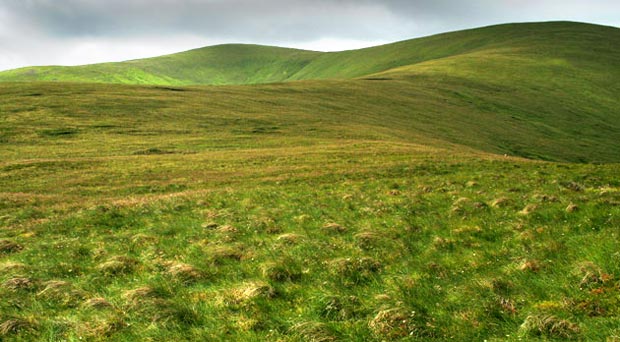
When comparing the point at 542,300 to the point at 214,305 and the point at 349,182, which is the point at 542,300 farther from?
the point at 349,182

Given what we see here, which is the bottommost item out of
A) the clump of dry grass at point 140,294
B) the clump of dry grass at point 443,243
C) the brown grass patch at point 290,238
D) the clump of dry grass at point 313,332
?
the brown grass patch at point 290,238

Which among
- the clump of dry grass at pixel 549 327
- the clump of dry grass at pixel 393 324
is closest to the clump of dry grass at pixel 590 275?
the clump of dry grass at pixel 549 327

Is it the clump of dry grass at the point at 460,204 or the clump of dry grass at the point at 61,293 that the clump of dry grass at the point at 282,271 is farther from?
the clump of dry grass at the point at 460,204

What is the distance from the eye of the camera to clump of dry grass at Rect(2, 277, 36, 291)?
1188 cm

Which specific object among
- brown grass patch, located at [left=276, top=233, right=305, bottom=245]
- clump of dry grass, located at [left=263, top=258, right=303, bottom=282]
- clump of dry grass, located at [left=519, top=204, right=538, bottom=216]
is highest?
clump of dry grass, located at [left=263, top=258, right=303, bottom=282]

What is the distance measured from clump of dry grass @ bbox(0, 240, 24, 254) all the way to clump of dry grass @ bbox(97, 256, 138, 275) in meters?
5.41

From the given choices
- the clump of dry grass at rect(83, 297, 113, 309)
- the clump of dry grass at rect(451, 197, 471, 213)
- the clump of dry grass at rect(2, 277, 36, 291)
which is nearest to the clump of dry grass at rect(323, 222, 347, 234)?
the clump of dry grass at rect(451, 197, 471, 213)

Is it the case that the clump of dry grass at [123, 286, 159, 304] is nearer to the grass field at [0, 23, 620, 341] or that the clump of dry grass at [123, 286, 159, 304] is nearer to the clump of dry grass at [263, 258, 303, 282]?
the grass field at [0, 23, 620, 341]

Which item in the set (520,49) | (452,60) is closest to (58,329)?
(452,60)

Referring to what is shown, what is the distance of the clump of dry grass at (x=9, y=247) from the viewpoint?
16.7 metres

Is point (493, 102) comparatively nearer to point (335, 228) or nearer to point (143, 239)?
point (335, 228)

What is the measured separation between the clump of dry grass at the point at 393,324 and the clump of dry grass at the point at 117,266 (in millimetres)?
8341

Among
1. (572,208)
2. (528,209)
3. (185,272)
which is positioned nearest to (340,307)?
(185,272)

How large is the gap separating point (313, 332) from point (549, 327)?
163 inches
